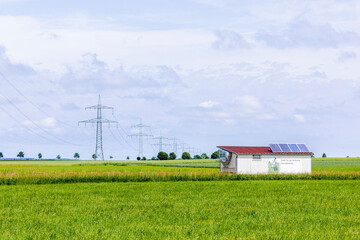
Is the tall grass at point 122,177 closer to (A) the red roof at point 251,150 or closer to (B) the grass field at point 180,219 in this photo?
(A) the red roof at point 251,150

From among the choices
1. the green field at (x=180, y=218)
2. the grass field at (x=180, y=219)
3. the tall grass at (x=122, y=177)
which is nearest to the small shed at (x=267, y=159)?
the tall grass at (x=122, y=177)

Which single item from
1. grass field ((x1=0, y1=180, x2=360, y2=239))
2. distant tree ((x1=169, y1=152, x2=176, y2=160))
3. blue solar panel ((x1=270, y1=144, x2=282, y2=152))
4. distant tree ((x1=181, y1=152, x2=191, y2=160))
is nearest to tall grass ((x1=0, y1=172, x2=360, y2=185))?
blue solar panel ((x1=270, y1=144, x2=282, y2=152))

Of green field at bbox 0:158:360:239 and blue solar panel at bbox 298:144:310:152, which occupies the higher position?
blue solar panel at bbox 298:144:310:152

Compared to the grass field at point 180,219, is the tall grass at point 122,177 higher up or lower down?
lower down

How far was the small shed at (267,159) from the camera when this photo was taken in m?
49.5

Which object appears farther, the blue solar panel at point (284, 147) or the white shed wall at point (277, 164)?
the blue solar panel at point (284, 147)

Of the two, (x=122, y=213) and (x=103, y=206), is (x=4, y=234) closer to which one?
(x=122, y=213)

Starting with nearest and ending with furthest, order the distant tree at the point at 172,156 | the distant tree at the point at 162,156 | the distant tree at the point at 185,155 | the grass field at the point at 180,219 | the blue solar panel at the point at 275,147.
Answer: the grass field at the point at 180,219
the blue solar panel at the point at 275,147
the distant tree at the point at 162,156
the distant tree at the point at 172,156
the distant tree at the point at 185,155

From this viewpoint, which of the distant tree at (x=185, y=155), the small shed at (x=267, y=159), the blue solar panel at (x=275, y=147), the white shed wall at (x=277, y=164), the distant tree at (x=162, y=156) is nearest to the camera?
the white shed wall at (x=277, y=164)

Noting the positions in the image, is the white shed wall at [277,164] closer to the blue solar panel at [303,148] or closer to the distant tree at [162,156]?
the blue solar panel at [303,148]

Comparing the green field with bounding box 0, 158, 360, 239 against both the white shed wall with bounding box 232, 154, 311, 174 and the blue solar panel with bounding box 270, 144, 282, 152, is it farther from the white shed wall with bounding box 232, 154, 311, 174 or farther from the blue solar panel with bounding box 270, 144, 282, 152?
the blue solar panel with bounding box 270, 144, 282, 152

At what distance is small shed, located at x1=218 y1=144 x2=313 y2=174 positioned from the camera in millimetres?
49469

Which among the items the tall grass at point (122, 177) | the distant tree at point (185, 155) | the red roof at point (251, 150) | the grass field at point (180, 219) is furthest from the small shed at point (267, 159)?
the distant tree at point (185, 155)

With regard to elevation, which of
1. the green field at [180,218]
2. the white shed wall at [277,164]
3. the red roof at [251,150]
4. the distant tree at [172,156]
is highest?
the red roof at [251,150]
